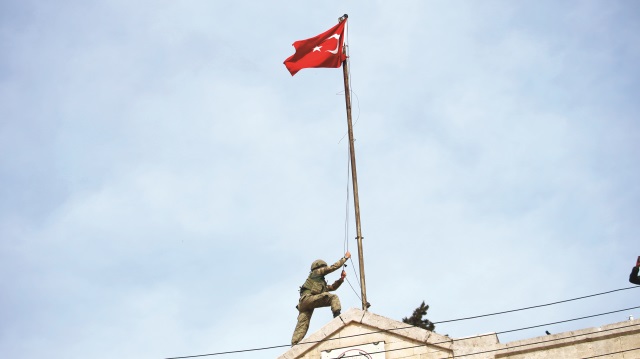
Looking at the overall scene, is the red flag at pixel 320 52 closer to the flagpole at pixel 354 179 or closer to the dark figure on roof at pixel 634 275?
the flagpole at pixel 354 179

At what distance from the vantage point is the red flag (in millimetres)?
25484

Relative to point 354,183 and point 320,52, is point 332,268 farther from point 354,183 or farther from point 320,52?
point 320,52

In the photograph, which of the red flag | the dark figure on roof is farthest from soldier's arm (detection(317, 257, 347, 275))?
the dark figure on roof

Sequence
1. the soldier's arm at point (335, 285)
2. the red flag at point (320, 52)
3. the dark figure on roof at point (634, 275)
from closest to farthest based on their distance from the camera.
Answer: the dark figure on roof at point (634, 275), the soldier's arm at point (335, 285), the red flag at point (320, 52)

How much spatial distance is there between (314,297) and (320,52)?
6.91 m

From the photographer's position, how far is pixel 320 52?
25.6 meters

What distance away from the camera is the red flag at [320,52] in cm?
2548

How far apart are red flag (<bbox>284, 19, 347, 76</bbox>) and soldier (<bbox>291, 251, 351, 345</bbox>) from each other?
555 cm

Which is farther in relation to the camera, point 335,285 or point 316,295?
point 335,285

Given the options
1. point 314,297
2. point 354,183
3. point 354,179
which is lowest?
point 314,297

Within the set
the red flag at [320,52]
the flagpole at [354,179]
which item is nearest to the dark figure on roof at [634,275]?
the flagpole at [354,179]

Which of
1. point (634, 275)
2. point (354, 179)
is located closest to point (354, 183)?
point (354, 179)

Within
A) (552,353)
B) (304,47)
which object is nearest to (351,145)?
(304,47)

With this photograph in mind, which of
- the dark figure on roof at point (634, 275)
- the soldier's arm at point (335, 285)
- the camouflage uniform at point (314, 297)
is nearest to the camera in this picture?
the dark figure on roof at point (634, 275)
